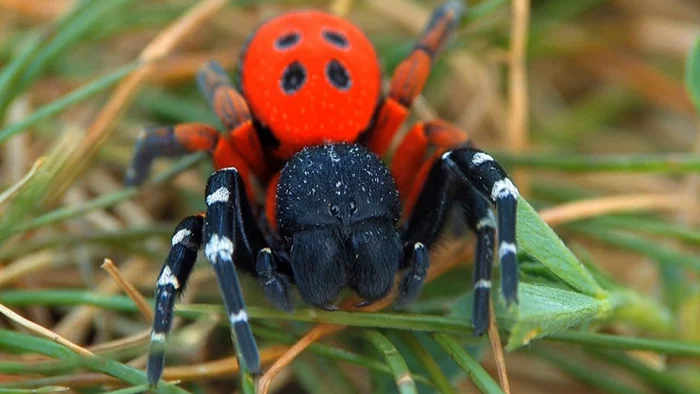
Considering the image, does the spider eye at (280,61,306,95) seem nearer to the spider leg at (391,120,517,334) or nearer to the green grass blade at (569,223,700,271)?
the spider leg at (391,120,517,334)

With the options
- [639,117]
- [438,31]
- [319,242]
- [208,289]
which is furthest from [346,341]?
[639,117]

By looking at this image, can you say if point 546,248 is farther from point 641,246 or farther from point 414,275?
point 641,246

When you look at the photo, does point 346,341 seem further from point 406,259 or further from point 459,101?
point 459,101

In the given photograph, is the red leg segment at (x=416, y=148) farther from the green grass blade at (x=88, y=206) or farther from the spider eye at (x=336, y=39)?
the green grass blade at (x=88, y=206)

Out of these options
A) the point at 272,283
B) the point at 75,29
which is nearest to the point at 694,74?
the point at 272,283

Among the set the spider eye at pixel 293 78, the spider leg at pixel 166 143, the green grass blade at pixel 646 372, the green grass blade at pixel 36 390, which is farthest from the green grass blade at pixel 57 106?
the green grass blade at pixel 646 372
